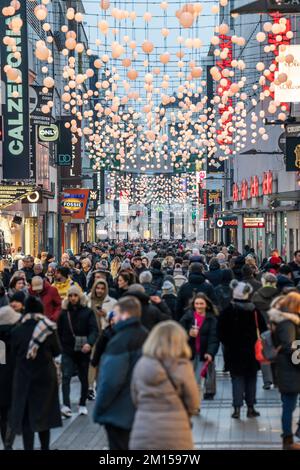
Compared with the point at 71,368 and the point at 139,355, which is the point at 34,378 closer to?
the point at 139,355

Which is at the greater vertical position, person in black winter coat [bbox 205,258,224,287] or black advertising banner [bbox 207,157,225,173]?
black advertising banner [bbox 207,157,225,173]

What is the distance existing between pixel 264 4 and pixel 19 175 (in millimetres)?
24492

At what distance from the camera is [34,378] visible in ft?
36.3

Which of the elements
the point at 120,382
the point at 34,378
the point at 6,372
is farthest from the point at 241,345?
the point at 120,382

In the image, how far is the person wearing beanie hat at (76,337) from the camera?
47.1 ft

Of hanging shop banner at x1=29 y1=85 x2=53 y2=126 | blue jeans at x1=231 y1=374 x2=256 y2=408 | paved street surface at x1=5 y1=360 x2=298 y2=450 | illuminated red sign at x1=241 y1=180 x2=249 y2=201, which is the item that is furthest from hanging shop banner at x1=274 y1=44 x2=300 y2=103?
illuminated red sign at x1=241 y1=180 x2=249 y2=201

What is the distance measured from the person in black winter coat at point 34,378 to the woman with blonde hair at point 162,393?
3343 mm

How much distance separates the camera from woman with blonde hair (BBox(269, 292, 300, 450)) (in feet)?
37.9

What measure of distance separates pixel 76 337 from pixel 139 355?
18.7 feet

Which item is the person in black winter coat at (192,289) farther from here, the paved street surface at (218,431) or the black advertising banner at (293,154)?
the black advertising banner at (293,154)

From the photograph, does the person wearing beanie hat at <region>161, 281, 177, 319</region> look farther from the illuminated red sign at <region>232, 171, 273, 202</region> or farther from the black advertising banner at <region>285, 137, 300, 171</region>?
the illuminated red sign at <region>232, 171, 273, 202</region>

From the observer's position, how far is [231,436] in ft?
40.5

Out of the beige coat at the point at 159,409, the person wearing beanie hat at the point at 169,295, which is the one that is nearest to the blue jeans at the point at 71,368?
the person wearing beanie hat at the point at 169,295
